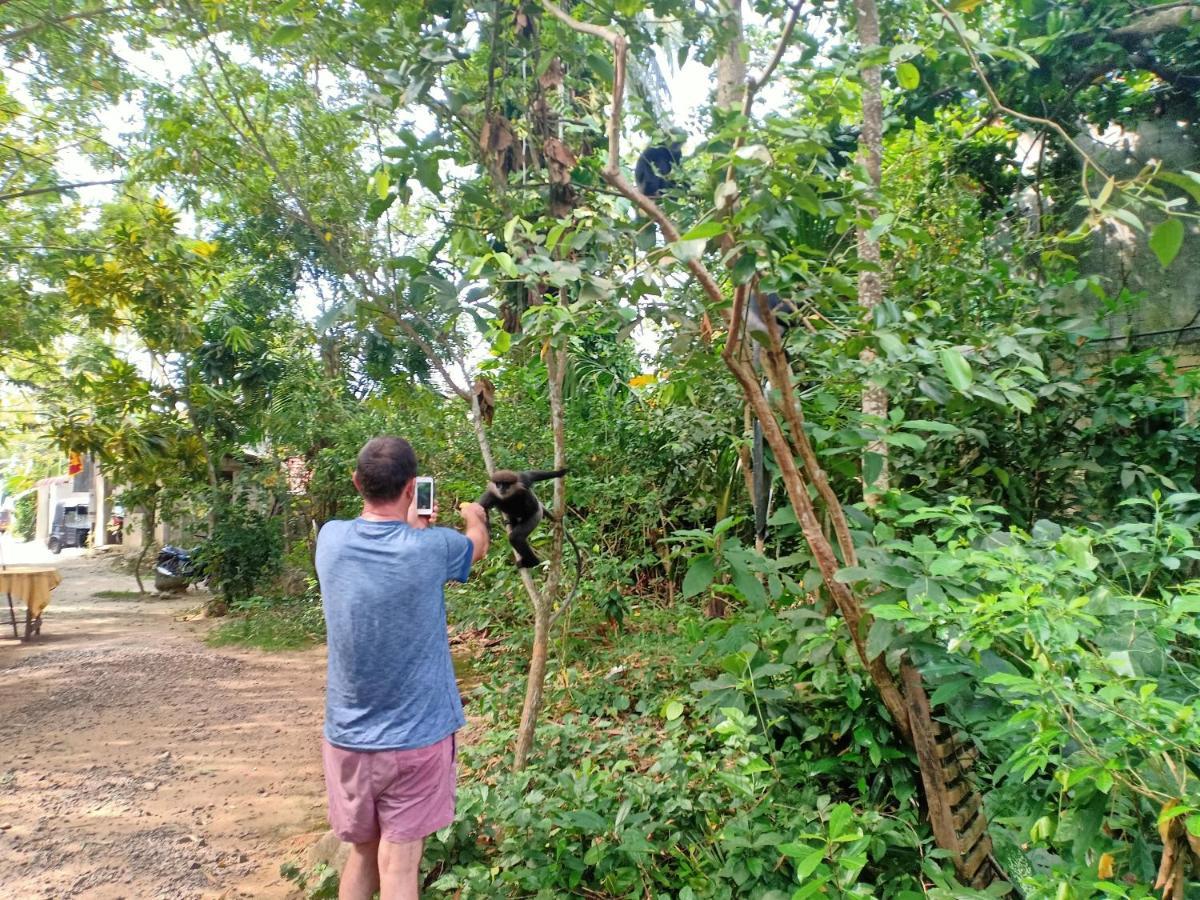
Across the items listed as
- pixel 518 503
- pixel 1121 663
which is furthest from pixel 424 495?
pixel 1121 663

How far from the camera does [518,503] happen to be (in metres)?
2.50

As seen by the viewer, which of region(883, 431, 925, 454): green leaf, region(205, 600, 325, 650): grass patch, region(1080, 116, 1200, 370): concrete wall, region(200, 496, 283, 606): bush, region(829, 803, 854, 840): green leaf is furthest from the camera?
region(200, 496, 283, 606): bush

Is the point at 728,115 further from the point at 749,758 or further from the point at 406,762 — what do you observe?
the point at 406,762

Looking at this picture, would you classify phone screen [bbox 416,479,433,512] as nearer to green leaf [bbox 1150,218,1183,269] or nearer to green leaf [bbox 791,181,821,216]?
green leaf [bbox 791,181,821,216]

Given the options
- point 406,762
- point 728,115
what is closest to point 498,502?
point 406,762

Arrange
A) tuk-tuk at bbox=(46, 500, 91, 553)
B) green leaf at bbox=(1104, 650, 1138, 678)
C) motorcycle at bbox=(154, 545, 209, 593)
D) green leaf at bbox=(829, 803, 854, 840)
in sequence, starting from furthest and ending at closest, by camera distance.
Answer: tuk-tuk at bbox=(46, 500, 91, 553), motorcycle at bbox=(154, 545, 209, 593), green leaf at bbox=(829, 803, 854, 840), green leaf at bbox=(1104, 650, 1138, 678)

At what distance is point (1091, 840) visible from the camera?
1.48m

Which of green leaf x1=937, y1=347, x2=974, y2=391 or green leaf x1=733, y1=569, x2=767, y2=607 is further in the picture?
green leaf x1=733, y1=569, x2=767, y2=607

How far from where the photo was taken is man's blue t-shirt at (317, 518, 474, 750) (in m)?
→ 2.10

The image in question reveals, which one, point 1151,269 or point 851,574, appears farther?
point 1151,269

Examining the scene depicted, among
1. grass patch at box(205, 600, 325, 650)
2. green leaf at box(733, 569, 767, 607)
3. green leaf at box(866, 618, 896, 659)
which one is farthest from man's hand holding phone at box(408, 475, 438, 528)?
grass patch at box(205, 600, 325, 650)

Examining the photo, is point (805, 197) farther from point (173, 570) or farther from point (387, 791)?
point (173, 570)

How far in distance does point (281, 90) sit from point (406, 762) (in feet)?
12.9

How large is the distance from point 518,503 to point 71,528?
2797 cm
